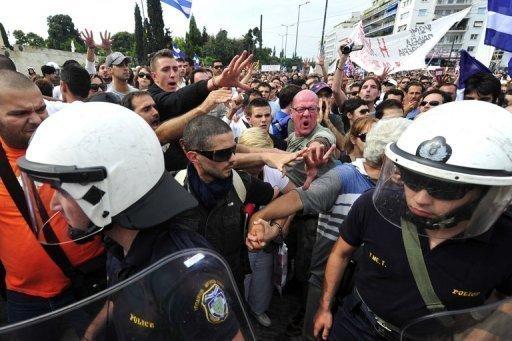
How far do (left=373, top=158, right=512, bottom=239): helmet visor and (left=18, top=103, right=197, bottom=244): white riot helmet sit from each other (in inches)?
34.6

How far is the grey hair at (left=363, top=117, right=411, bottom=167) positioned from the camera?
1.86 metres

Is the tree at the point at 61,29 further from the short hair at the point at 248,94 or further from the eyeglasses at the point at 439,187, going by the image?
the eyeglasses at the point at 439,187

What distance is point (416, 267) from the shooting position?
142 cm

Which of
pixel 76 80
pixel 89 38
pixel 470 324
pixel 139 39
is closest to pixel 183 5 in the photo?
pixel 89 38

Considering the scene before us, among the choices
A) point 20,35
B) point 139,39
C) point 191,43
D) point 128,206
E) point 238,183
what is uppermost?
point 20,35

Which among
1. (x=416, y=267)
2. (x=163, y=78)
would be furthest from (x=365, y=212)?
(x=163, y=78)

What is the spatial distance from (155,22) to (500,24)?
1813 inches

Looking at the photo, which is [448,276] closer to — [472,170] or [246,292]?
[472,170]

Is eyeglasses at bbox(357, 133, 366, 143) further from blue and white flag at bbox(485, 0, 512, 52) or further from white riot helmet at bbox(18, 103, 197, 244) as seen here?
blue and white flag at bbox(485, 0, 512, 52)

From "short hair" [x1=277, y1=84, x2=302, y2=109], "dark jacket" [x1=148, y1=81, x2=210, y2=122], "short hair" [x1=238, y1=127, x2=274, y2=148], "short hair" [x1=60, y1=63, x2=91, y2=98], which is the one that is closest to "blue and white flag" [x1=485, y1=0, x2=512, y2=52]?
"short hair" [x1=277, y1=84, x2=302, y2=109]

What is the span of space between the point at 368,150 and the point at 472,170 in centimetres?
87

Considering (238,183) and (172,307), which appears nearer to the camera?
(172,307)

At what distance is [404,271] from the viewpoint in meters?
1.48

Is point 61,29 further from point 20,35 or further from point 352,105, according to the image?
point 352,105
